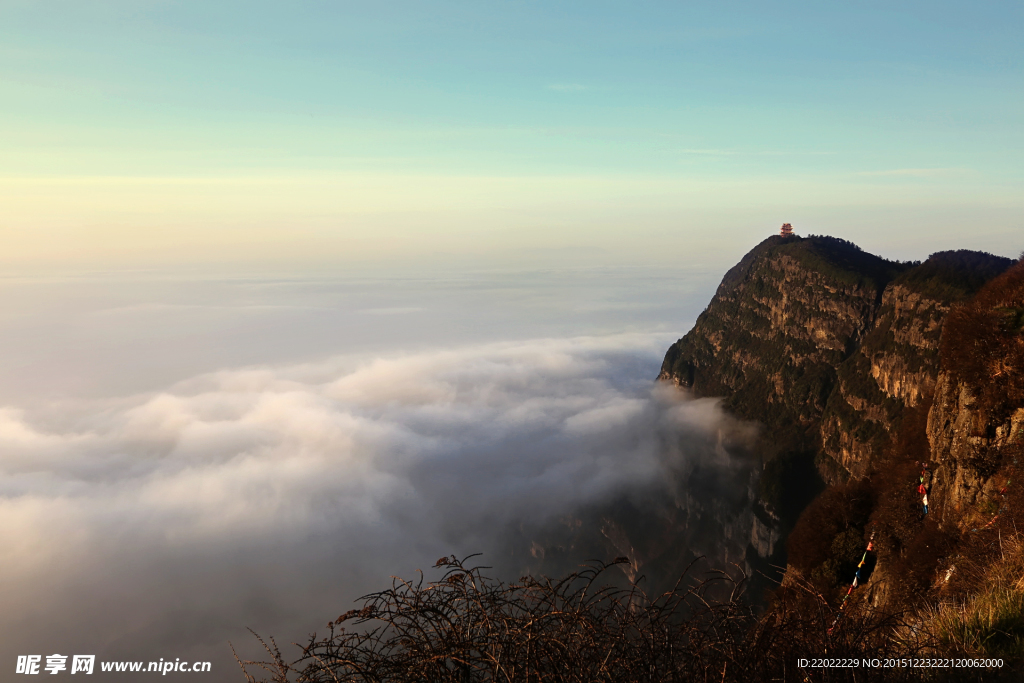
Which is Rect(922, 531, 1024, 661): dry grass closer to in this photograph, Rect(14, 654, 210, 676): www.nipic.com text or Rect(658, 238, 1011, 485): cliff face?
Rect(14, 654, 210, 676): www.nipic.com text

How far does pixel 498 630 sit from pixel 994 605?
249 inches

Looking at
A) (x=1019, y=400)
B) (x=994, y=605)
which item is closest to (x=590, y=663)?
(x=994, y=605)

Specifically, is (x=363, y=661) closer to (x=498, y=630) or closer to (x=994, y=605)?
(x=498, y=630)

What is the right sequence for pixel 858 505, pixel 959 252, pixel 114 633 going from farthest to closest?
pixel 114 633 → pixel 959 252 → pixel 858 505

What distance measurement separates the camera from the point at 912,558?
2812 cm

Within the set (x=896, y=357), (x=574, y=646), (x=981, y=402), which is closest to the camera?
(x=574, y=646)

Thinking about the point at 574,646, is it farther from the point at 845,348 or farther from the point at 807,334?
the point at 807,334

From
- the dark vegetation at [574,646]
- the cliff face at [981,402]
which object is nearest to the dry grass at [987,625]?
the dark vegetation at [574,646]

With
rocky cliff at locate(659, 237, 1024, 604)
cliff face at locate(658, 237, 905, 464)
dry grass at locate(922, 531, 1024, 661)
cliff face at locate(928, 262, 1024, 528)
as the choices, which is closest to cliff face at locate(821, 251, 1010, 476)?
rocky cliff at locate(659, 237, 1024, 604)

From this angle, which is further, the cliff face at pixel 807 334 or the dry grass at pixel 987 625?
the cliff face at pixel 807 334

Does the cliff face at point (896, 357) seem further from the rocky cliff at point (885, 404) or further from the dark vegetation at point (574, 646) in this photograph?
the dark vegetation at point (574, 646)

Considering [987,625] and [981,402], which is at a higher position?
[987,625]

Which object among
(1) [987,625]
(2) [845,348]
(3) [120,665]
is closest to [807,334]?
(2) [845,348]

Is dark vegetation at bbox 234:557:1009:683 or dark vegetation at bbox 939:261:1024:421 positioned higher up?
dark vegetation at bbox 939:261:1024:421
